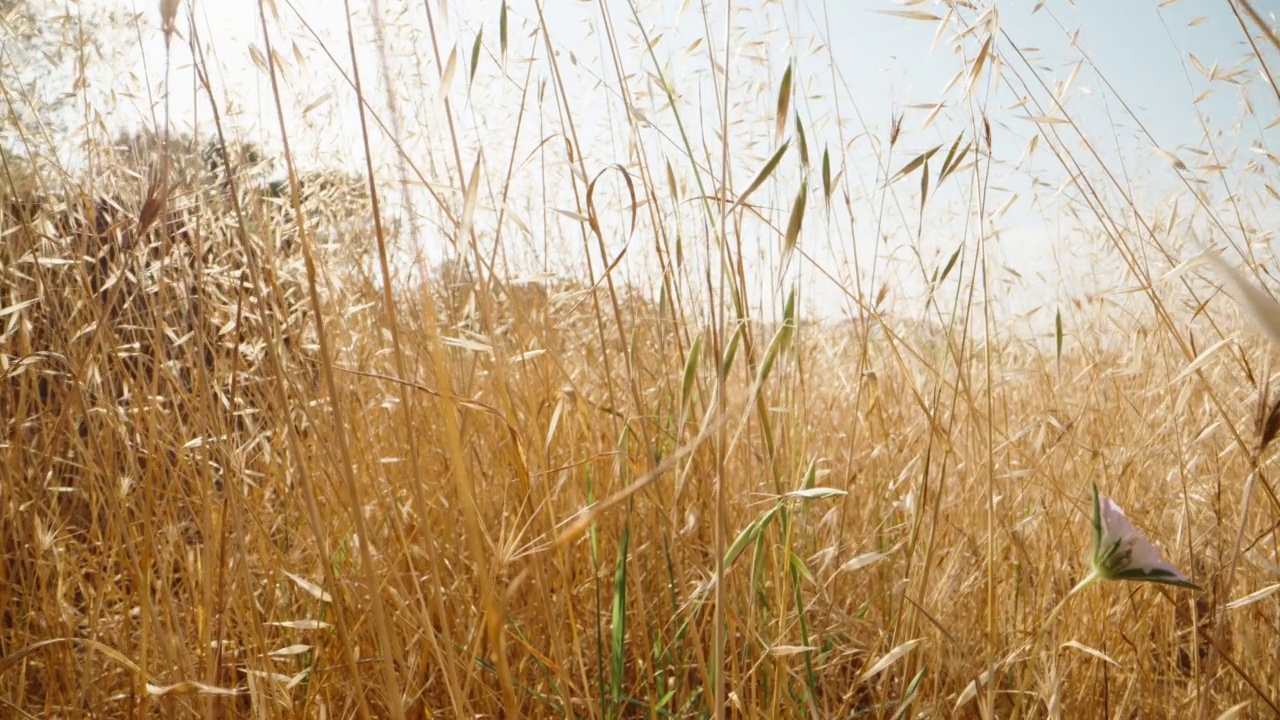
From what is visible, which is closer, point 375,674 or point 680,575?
point 680,575

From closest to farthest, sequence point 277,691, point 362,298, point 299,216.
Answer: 1. point 299,216
2. point 277,691
3. point 362,298

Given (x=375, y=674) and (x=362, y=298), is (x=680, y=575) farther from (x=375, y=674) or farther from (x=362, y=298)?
(x=362, y=298)

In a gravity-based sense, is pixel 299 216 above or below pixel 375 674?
above

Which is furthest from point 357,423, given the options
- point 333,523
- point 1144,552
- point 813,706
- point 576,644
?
point 1144,552

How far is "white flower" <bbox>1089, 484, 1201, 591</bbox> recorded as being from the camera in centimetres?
60

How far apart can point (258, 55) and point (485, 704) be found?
34.7 inches

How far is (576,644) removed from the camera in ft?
2.11

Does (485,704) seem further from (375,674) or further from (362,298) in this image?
(362,298)

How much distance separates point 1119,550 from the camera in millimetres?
618

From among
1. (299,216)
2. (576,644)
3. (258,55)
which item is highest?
(258,55)

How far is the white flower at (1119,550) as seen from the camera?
0.60 metres

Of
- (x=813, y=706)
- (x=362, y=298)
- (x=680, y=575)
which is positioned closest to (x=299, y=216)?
(x=680, y=575)

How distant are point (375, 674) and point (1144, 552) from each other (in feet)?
2.73

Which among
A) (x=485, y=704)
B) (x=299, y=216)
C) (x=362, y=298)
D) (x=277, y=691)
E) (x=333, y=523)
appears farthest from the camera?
(x=362, y=298)
